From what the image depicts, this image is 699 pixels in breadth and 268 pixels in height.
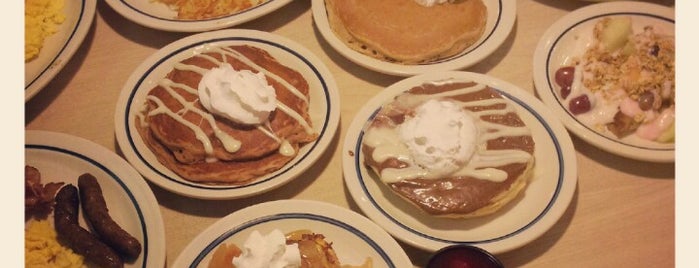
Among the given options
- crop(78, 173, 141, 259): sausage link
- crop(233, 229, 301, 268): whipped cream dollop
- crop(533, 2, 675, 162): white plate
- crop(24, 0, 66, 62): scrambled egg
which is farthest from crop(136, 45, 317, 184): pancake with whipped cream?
crop(533, 2, 675, 162): white plate

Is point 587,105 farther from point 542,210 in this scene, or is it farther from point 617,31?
point 542,210

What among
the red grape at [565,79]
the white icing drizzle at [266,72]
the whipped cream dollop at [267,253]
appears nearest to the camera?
the whipped cream dollop at [267,253]

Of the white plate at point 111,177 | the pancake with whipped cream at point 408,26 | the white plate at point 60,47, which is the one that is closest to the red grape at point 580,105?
the pancake with whipped cream at point 408,26

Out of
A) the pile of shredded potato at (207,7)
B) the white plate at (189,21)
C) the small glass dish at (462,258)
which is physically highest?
the pile of shredded potato at (207,7)

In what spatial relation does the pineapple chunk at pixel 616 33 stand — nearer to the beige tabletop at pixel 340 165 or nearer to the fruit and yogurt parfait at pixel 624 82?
the fruit and yogurt parfait at pixel 624 82

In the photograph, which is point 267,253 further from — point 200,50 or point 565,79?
point 565,79

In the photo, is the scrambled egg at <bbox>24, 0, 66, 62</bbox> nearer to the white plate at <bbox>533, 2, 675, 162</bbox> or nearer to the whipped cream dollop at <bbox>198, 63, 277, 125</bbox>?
the whipped cream dollop at <bbox>198, 63, 277, 125</bbox>

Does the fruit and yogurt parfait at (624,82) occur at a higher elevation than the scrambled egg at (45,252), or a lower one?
higher
